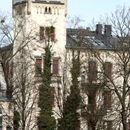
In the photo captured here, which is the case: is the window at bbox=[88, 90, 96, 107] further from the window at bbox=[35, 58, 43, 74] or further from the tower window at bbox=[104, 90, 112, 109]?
the window at bbox=[35, 58, 43, 74]

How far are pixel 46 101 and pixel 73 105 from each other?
2806 millimetres

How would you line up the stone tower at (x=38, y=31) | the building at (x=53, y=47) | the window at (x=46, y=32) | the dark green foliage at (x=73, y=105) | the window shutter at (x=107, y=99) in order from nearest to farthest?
1. the window shutter at (x=107, y=99)
2. the dark green foliage at (x=73, y=105)
3. the building at (x=53, y=47)
4. the stone tower at (x=38, y=31)
5. the window at (x=46, y=32)

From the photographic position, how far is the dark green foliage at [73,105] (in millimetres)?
73938

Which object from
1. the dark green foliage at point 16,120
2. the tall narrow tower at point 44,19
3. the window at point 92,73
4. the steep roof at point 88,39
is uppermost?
the tall narrow tower at point 44,19

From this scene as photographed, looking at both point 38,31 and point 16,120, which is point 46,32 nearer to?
point 38,31

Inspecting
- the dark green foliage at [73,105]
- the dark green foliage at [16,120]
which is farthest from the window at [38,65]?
the dark green foliage at [16,120]

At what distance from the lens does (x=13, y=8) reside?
84.2 m

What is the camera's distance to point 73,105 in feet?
246

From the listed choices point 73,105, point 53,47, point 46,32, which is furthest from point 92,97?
point 46,32

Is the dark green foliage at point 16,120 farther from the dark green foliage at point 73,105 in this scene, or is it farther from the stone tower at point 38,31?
the stone tower at point 38,31

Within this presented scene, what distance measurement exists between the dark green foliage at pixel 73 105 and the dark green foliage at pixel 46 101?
144 centimetres

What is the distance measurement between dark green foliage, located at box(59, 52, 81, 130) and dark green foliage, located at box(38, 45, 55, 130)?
4.73 ft

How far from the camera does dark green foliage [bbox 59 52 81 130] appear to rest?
2911 inches

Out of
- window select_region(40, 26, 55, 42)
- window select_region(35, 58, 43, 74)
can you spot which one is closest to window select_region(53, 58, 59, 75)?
window select_region(35, 58, 43, 74)
